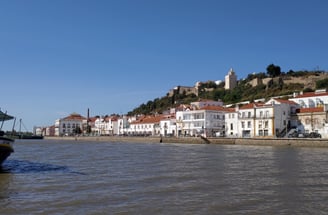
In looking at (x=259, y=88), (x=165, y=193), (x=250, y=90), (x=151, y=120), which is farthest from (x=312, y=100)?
(x=165, y=193)

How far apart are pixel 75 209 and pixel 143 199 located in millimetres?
2205

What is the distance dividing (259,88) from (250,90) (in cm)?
282

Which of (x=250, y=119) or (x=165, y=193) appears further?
(x=250, y=119)

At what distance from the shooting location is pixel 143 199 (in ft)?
38.2

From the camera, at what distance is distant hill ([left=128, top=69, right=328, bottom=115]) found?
320 ft

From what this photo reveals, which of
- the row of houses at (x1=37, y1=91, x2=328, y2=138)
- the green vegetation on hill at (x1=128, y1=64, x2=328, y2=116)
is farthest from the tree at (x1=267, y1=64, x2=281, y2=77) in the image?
the row of houses at (x1=37, y1=91, x2=328, y2=138)

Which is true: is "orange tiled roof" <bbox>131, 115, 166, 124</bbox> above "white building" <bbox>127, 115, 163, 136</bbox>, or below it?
above

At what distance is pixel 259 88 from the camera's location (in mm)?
109500

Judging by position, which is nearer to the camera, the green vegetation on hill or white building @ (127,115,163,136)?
white building @ (127,115,163,136)

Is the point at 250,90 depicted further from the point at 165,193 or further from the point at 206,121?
the point at 165,193

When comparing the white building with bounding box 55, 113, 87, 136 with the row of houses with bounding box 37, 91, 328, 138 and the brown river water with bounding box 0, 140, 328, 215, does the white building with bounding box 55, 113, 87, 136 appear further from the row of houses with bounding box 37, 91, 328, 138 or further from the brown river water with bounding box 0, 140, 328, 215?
the brown river water with bounding box 0, 140, 328, 215

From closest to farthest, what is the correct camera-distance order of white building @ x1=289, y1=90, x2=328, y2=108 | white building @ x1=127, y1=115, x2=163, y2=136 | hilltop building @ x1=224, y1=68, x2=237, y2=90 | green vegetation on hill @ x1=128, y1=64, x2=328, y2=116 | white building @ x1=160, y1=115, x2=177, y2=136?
white building @ x1=289, y1=90, x2=328, y2=108 → white building @ x1=160, y1=115, x2=177, y2=136 → white building @ x1=127, y1=115, x2=163, y2=136 → green vegetation on hill @ x1=128, y1=64, x2=328, y2=116 → hilltop building @ x1=224, y1=68, x2=237, y2=90

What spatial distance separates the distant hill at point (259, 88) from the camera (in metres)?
97.7

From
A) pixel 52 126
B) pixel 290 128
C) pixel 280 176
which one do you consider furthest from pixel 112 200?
pixel 52 126
